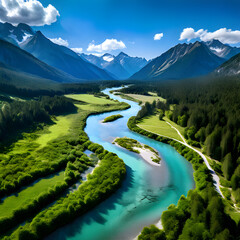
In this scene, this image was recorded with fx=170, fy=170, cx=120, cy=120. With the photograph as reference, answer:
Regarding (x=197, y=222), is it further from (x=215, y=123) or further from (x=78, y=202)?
(x=215, y=123)

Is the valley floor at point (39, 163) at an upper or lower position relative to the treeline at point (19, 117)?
lower

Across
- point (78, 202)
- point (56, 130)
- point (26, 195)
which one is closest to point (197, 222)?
point (78, 202)

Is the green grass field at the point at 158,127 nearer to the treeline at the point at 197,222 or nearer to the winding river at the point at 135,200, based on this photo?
the winding river at the point at 135,200

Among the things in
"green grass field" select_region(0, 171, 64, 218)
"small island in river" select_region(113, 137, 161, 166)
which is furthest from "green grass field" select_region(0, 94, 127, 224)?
"small island in river" select_region(113, 137, 161, 166)

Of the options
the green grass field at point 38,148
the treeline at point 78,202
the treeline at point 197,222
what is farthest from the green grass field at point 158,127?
the treeline at point 197,222

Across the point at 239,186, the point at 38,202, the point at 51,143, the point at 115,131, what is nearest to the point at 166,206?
the point at 239,186

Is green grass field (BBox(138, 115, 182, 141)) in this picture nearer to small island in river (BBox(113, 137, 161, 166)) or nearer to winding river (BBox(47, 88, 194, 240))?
winding river (BBox(47, 88, 194, 240))
